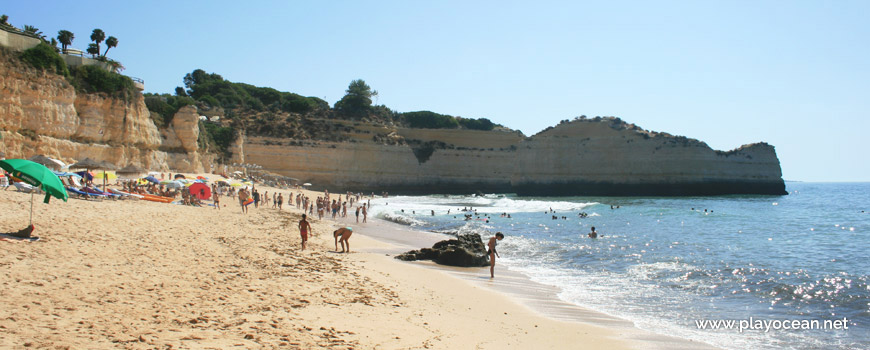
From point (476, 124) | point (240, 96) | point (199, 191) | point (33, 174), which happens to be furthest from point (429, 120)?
point (33, 174)

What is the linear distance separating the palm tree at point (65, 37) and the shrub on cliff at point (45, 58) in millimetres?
6849

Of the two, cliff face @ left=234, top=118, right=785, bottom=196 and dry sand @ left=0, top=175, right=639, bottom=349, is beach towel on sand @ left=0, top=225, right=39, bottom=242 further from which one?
cliff face @ left=234, top=118, right=785, bottom=196

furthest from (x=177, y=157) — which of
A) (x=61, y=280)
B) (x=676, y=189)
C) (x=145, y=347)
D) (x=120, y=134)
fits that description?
(x=676, y=189)

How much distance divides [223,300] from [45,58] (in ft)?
87.0

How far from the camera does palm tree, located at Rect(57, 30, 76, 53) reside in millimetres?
31750

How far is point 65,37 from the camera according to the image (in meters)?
31.8

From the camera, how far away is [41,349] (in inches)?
140

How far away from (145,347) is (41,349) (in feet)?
2.09

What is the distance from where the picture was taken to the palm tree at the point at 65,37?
31.8 meters

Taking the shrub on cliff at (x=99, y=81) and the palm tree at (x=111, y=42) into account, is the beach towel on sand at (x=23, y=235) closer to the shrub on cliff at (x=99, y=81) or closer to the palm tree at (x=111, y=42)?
the shrub on cliff at (x=99, y=81)

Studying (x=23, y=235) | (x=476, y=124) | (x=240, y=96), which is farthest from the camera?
(x=476, y=124)

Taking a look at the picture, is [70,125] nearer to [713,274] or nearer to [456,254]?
[456,254]

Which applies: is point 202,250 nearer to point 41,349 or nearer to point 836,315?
point 41,349

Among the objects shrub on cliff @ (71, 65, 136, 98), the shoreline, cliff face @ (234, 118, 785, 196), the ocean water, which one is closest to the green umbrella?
the shoreline
